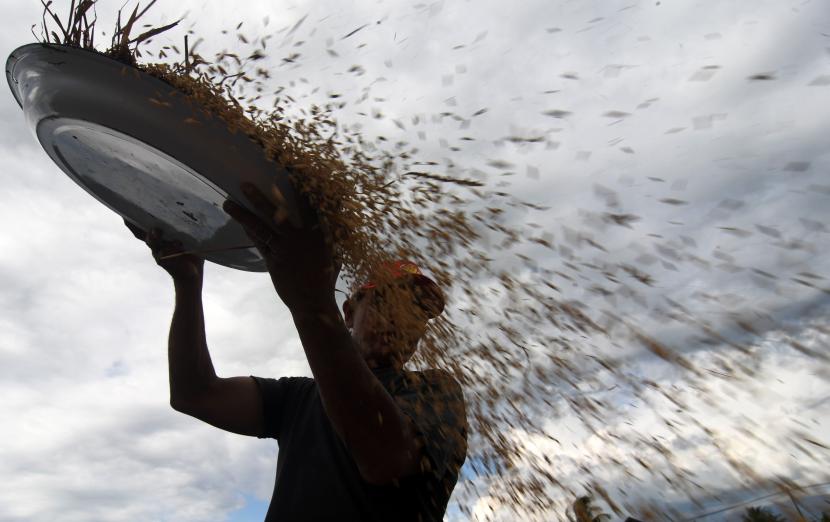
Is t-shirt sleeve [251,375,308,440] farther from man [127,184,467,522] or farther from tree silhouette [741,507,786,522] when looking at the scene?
tree silhouette [741,507,786,522]

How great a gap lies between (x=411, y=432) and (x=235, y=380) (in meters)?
1.14

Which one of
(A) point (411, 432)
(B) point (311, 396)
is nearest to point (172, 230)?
(B) point (311, 396)

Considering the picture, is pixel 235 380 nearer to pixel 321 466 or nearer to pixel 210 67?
pixel 321 466

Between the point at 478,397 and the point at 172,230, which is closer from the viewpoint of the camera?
the point at 478,397

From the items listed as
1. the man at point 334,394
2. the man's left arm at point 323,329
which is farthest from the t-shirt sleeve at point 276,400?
the man's left arm at point 323,329

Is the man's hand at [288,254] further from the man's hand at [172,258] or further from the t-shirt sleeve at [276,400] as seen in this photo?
the t-shirt sleeve at [276,400]

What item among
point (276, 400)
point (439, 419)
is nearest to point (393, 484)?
point (439, 419)

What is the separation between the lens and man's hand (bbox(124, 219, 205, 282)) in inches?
84.9

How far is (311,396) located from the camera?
2.22 metres

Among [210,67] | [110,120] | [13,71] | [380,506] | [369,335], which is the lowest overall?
[380,506]

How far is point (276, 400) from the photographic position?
7.82 feet

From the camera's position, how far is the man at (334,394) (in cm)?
148

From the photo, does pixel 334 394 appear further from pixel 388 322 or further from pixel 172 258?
pixel 172 258

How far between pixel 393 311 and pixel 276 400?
2.37ft
